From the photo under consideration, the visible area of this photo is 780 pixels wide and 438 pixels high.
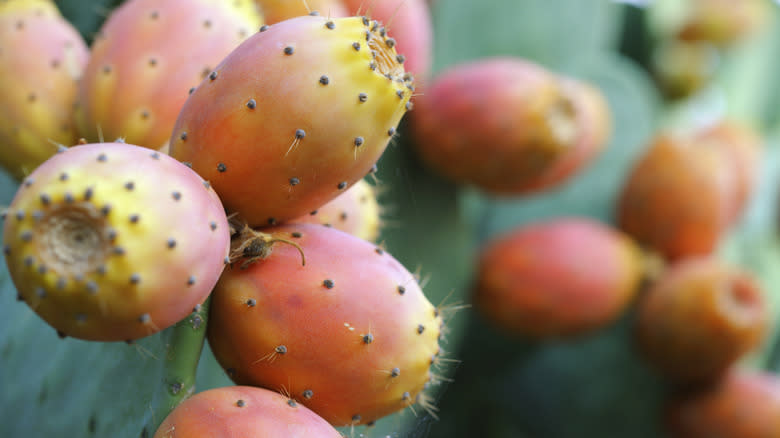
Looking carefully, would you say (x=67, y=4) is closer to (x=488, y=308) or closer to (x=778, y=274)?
(x=488, y=308)

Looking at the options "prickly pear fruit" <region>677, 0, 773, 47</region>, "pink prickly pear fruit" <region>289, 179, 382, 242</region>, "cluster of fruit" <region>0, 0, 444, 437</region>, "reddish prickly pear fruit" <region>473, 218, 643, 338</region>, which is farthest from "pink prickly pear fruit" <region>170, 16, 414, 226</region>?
"prickly pear fruit" <region>677, 0, 773, 47</region>

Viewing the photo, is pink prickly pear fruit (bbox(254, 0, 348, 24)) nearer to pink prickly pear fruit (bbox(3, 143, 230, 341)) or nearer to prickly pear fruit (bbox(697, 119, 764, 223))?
pink prickly pear fruit (bbox(3, 143, 230, 341))

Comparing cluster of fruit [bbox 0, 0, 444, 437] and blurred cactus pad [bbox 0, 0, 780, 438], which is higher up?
cluster of fruit [bbox 0, 0, 444, 437]

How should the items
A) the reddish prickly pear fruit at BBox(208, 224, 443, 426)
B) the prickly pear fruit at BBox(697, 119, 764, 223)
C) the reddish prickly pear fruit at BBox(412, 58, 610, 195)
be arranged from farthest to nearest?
1. the prickly pear fruit at BBox(697, 119, 764, 223)
2. the reddish prickly pear fruit at BBox(412, 58, 610, 195)
3. the reddish prickly pear fruit at BBox(208, 224, 443, 426)

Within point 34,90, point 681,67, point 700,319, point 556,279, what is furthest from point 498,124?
point 681,67

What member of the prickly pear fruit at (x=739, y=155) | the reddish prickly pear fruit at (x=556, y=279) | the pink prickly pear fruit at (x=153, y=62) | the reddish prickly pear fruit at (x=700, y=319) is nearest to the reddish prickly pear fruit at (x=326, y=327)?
the pink prickly pear fruit at (x=153, y=62)

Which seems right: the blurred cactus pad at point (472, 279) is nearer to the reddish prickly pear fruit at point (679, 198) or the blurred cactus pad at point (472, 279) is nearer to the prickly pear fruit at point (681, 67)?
the prickly pear fruit at point (681, 67)

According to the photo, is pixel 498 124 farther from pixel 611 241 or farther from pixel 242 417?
pixel 242 417
